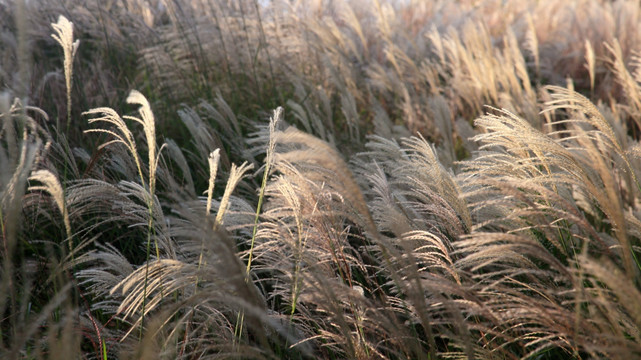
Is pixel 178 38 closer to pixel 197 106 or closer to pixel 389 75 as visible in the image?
pixel 197 106

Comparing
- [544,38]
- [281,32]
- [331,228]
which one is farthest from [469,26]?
[331,228]

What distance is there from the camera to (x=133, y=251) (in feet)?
9.13

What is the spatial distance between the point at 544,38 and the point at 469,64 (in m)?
2.70

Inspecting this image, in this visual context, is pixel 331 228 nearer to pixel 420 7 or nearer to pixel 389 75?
pixel 389 75

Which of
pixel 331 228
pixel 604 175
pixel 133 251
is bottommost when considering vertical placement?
pixel 133 251

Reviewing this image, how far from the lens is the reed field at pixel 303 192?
1494 millimetres

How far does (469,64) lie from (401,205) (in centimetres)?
238

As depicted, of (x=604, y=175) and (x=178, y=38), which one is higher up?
(x=178, y=38)

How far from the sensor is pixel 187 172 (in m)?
2.51

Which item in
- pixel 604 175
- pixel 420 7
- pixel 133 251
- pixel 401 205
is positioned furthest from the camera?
pixel 420 7

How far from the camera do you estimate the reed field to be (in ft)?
4.90

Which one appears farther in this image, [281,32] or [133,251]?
[281,32]

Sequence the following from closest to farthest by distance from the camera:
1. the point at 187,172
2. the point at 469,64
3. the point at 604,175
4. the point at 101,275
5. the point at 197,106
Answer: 1. the point at 604,175
2. the point at 101,275
3. the point at 187,172
4. the point at 197,106
5. the point at 469,64

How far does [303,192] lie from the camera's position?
1858 mm
